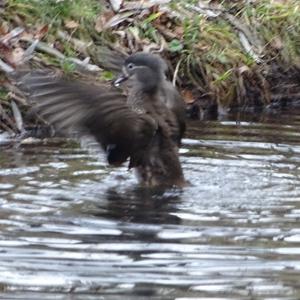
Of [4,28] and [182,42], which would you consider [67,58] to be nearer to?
[4,28]

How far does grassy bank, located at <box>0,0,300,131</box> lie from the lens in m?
10.5

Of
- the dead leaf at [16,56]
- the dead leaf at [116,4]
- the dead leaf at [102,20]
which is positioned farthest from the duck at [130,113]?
the dead leaf at [116,4]

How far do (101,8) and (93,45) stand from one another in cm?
57

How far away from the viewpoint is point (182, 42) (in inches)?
449

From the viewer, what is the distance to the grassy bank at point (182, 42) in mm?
10484

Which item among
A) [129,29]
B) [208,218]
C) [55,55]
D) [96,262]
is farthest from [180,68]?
[96,262]

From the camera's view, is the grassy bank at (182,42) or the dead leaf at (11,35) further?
the grassy bank at (182,42)

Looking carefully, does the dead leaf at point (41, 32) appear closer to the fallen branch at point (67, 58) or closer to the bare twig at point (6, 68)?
the fallen branch at point (67, 58)

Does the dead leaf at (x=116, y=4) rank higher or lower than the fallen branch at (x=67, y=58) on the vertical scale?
higher

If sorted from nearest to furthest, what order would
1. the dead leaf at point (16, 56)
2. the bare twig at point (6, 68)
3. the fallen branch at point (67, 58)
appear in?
the bare twig at point (6, 68) → the dead leaf at point (16, 56) → the fallen branch at point (67, 58)

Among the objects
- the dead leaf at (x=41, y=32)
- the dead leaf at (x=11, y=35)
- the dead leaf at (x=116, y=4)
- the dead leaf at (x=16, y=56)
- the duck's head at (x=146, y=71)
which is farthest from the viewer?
the dead leaf at (x=116, y=4)

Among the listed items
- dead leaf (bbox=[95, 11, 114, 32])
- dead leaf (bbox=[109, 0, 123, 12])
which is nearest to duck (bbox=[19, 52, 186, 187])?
dead leaf (bbox=[95, 11, 114, 32])

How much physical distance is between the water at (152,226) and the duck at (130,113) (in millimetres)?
196

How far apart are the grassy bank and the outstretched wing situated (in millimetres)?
2174
